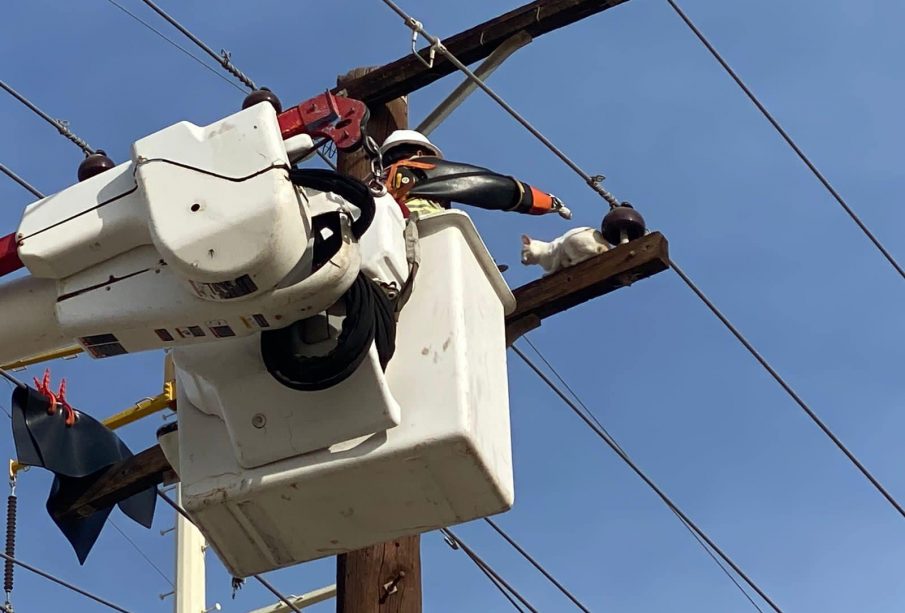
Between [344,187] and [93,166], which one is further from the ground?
[93,166]

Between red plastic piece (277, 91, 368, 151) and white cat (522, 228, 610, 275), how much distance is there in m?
2.14

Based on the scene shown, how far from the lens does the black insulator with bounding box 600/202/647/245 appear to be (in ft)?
18.0

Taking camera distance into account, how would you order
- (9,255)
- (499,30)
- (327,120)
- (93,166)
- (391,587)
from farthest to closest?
(499,30) → (391,587) → (93,166) → (327,120) → (9,255)

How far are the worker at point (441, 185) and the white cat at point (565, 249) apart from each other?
1.56ft

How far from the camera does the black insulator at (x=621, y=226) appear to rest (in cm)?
548

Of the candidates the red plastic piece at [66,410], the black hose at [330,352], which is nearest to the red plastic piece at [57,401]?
the red plastic piece at [66,410]

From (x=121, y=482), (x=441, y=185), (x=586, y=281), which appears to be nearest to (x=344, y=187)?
(x=441, y=185)

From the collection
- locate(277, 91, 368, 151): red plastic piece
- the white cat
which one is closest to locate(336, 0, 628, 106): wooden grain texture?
the white cat

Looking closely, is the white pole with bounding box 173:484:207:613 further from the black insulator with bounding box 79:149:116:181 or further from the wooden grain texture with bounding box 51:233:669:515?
the black insulator with bounding box 79:149:116:181

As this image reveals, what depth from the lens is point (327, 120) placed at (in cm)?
339

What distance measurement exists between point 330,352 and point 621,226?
88.0 inches

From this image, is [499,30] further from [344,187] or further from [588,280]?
[344,187]

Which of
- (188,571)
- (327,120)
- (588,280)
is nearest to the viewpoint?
(327,120)

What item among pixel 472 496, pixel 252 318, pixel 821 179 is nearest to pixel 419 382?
pixel 472 496
